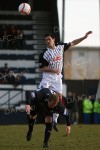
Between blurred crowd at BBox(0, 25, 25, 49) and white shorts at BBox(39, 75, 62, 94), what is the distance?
17.9 metres

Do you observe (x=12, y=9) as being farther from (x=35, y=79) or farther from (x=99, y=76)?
(x=99, y=76)

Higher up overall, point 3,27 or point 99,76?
point 3,27

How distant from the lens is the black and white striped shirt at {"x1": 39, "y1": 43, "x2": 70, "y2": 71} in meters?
13.2

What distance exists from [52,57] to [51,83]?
2.52 ft

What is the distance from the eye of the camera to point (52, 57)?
13266 mm

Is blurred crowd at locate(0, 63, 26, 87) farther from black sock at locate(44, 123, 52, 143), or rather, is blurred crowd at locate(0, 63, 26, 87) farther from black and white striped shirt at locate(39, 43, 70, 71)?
black sock at locate(44, 123, 52, 143)

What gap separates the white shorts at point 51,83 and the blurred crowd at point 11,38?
58.7 ft

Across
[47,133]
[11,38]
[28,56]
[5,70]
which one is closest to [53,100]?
[47,133]

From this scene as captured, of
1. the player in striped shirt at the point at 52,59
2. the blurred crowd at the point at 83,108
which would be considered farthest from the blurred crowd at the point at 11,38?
the player in striped shirt at the point at 52,59

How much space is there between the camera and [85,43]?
4825 centimetres

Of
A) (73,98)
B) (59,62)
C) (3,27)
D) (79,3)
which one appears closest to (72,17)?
Answer: (79,3)

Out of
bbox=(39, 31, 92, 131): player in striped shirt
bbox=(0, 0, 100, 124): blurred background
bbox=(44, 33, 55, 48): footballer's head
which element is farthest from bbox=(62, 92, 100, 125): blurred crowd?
bbox=(44, 33, 55, 48): footballer's head

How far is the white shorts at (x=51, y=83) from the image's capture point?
535 inches

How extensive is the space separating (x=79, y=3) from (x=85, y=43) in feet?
27.8
